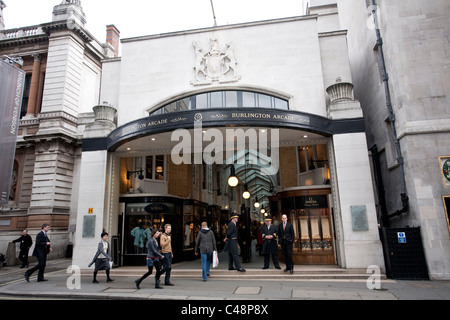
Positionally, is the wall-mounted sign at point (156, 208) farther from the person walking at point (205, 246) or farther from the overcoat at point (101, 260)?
the person walking at point (205, 246)

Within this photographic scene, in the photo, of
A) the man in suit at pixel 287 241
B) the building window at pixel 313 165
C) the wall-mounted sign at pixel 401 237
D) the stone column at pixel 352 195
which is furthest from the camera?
the building window at pixel 313 165

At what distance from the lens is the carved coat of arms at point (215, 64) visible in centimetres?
1388

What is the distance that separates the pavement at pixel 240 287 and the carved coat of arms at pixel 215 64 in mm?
8577

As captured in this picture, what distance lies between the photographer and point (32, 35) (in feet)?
75.0

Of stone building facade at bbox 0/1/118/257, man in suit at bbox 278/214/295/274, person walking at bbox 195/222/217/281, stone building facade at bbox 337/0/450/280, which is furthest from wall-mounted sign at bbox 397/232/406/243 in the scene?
stone building facade at bbox 0/1/118/257

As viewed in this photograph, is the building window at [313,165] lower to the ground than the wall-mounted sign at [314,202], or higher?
higher

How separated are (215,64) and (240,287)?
10005 millimetres

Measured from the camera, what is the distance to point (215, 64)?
14.0 meters

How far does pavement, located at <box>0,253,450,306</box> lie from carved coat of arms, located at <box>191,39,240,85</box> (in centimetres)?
858

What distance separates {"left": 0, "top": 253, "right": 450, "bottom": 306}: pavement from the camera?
7.46m

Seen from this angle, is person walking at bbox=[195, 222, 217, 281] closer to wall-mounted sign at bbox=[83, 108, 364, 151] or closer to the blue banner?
wall-mounted sign at bbox=[83, 108, 364, 151]

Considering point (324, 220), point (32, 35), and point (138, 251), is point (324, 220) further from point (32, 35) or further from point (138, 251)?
point (32, 35)

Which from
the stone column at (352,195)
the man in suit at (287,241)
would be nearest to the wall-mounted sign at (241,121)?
the stone column at (352,195)
